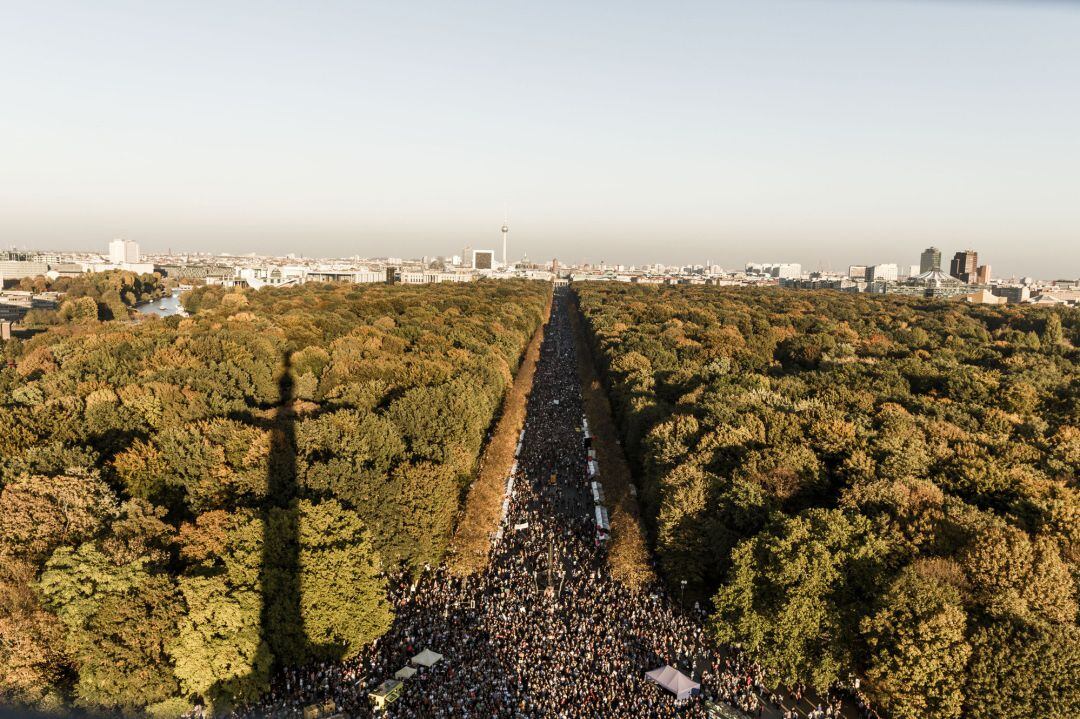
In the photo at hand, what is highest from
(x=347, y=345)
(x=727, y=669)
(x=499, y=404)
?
(x=347, y=345)

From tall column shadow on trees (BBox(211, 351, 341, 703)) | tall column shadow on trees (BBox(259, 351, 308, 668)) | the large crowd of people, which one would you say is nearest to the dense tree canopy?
the large crowd of people

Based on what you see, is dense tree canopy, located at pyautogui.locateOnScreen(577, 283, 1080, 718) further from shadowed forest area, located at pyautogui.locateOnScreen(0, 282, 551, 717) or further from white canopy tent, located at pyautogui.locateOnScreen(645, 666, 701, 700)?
shadowed forest area, located at pyautogui.locateOnScreen(0, 282, 551, 717)

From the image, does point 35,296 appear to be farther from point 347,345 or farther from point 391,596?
point 391,596

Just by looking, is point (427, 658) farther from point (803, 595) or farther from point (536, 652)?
point (803, 595)

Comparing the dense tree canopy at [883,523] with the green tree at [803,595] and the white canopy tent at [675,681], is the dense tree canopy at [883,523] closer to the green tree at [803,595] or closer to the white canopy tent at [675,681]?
the green tree at [803,595]

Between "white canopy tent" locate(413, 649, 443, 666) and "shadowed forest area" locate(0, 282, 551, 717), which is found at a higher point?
"shadowed forest area" locate(0, 282, 551, 717)

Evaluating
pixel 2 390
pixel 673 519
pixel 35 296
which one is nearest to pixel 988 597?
pixel 673 519

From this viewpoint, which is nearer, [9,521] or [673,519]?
[9,521]
